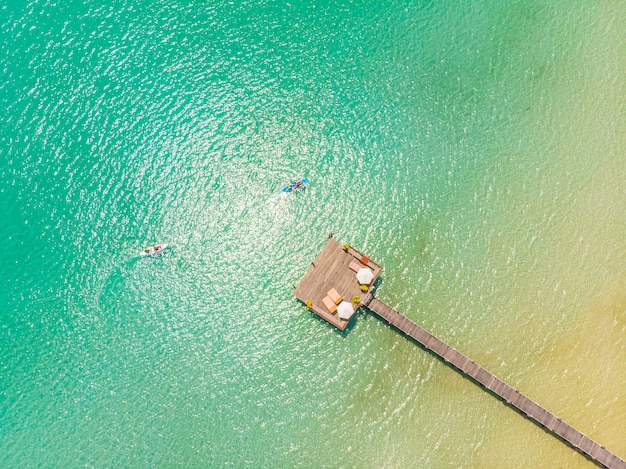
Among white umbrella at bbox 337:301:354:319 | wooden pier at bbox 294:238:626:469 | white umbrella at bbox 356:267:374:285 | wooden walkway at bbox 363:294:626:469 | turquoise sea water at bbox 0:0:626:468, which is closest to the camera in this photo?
wooden walkway at bbox 363:294:626:469

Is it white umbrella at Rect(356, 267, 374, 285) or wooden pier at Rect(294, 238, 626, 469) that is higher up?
white umbrella at Rect(356, 267, 374, 285)

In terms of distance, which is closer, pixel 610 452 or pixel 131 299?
pixel 610 452

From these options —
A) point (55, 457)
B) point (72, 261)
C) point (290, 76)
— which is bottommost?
point (55, 457)

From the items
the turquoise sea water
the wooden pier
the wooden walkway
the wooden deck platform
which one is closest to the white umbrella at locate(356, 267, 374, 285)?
the wooden deck platform

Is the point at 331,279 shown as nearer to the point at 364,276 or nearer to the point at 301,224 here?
the point at 364,276

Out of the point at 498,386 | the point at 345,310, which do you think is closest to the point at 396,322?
the point at 345,310

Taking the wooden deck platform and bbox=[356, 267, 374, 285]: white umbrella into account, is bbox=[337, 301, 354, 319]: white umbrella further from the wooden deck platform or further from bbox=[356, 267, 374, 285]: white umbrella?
bbox=[356, 267, 374, 285]: white umbrella

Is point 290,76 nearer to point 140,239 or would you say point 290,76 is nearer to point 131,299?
point 140,239

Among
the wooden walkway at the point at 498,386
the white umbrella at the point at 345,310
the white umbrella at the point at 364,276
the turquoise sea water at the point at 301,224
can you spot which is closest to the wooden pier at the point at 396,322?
the wooden walkway at the point at 498,386

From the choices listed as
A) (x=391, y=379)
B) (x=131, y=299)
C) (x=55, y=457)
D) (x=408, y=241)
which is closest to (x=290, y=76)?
(x=408, y=241)
